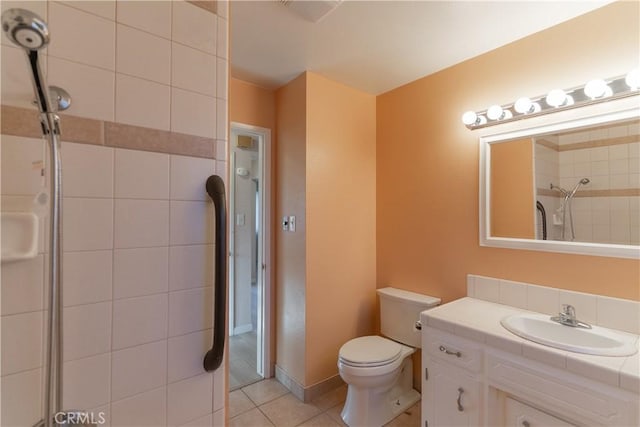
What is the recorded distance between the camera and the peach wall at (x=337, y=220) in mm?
2104

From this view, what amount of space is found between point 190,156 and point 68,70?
0.33 metres

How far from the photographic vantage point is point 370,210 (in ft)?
8.14

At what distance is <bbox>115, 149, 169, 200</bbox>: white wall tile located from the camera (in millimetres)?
763

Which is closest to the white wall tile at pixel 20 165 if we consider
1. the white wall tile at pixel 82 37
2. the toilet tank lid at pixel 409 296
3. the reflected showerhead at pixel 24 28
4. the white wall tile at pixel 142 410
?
the white wall tile at pixel 82 37

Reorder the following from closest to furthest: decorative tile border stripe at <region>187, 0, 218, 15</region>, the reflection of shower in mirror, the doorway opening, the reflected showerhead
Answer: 1. the reflected showerhead
2. decorative tile border stripe at <region>187, 0, 218, 15</region>
3. the reflection of shower in mirror
4. the doorway opening

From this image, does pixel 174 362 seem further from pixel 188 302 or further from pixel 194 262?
pixel 194 262

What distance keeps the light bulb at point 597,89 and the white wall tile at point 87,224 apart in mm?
2019

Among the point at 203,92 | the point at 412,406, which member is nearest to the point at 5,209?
the point at 203,92

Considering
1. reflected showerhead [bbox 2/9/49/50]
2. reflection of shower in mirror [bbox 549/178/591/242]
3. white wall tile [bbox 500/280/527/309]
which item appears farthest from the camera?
white wall tile [bbox 500/280/527/309]

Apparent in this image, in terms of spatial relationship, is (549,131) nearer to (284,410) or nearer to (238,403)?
(284,410)

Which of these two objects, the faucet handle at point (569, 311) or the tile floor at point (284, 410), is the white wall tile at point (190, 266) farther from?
the faucet handle at point (569, 311)

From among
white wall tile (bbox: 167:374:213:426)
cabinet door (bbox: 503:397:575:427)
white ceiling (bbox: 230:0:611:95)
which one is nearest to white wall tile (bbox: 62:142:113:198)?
white wall tile (bbox: 167:374:213:426)

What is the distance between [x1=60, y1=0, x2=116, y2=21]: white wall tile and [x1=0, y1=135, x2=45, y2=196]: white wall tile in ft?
0.71

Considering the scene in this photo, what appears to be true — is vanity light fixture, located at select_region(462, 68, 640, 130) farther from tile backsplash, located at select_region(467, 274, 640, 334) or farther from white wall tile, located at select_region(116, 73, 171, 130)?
white wall tile, located at select_region(116, 73, 171, 130)
